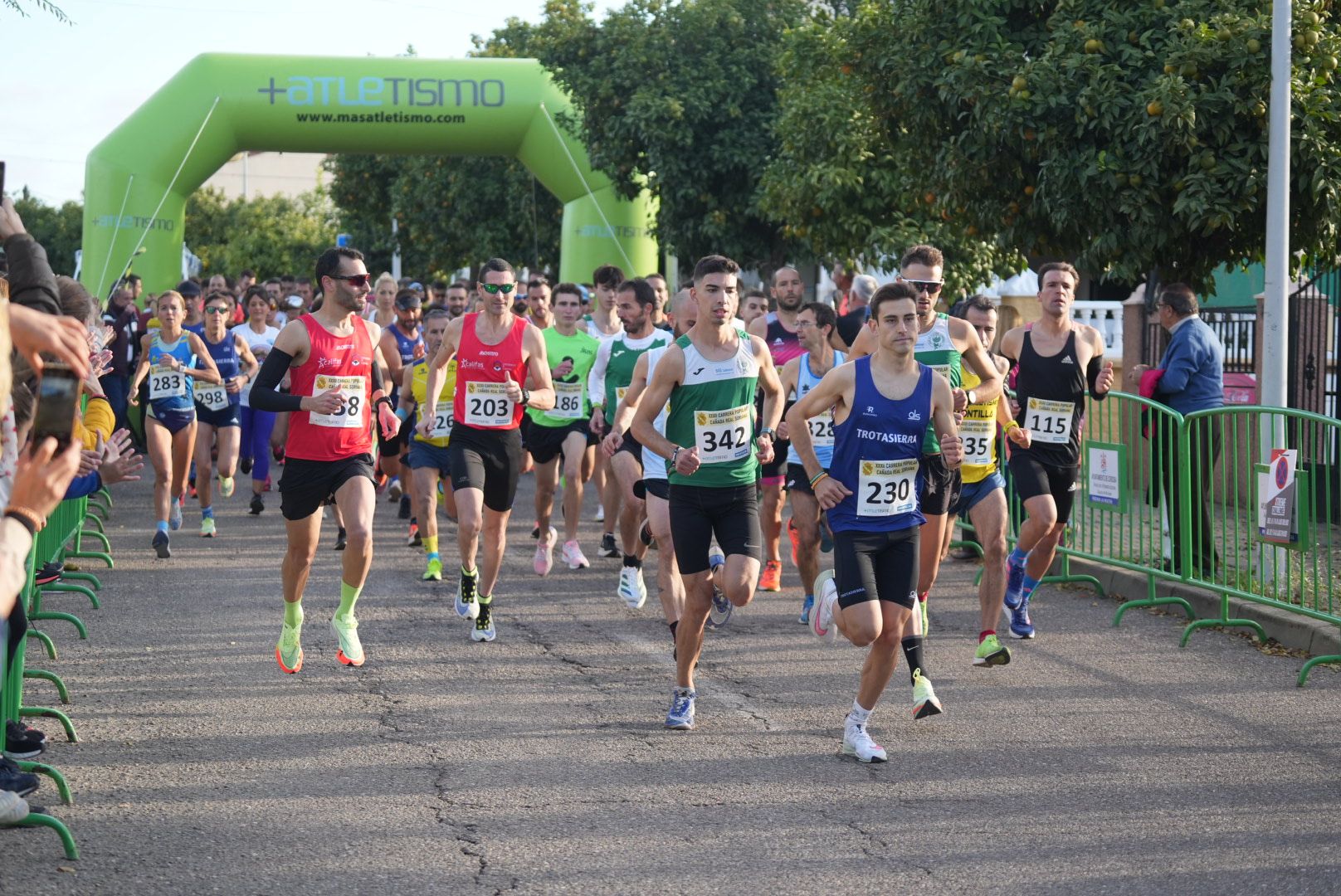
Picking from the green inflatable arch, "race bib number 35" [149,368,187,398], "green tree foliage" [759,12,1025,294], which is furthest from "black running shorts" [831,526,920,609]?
the green inflatable arch

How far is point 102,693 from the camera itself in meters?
7.88

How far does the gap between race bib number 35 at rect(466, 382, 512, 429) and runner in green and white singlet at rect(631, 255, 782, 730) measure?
213 centimetres

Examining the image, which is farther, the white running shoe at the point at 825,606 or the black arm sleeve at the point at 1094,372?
the black arm sleeve at the point at 1094,372

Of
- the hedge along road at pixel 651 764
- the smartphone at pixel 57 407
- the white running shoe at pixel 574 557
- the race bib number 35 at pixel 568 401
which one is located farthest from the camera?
the white running shoe at pixel 574 557

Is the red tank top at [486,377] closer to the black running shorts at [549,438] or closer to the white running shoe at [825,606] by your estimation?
the black running shorts at [549,438]

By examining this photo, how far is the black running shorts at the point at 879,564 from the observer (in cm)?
668

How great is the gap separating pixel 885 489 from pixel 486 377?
3.37m

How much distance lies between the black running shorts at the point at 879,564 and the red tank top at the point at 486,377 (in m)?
3.12

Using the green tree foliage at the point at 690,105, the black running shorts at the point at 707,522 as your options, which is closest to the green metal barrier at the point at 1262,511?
the black running shorts at the point at 707,522

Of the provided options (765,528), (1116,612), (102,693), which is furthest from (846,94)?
(102,693)

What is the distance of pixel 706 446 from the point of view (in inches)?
286

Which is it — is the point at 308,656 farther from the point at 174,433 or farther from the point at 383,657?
the point at 174,433

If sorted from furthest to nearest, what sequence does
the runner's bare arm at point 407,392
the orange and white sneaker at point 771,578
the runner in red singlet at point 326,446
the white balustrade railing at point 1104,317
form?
the white balustrade railing at point 1104,317, the runner's bare arm at point 407,392, the orange and white sneaker at point 771,578, the runner in red singlet at point 326,446

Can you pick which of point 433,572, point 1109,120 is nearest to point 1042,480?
point 1109,120
